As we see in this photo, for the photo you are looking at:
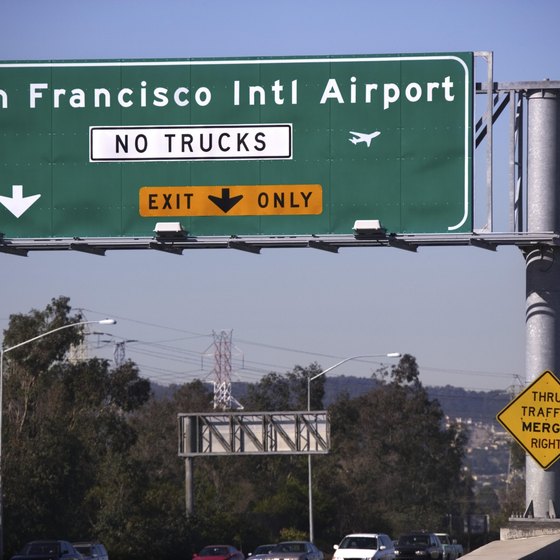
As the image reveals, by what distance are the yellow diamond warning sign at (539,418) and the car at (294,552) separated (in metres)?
23.3

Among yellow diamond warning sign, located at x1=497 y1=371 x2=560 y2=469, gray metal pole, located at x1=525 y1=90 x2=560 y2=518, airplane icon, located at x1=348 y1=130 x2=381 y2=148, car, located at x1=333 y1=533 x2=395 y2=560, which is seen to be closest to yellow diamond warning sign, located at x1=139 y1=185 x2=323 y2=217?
airplane icon, located at x1=348 y1=130 x2=381 y2=148

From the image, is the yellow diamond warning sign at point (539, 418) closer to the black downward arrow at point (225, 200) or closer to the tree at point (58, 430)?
the black downward arrow at point (225, 200)

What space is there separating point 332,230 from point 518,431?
18.2 feet

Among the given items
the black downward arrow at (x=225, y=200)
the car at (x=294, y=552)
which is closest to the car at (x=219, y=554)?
the car at (x=294, y=552)

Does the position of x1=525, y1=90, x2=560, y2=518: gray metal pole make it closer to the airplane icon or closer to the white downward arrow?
the airplane icon

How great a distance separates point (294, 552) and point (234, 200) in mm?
21882

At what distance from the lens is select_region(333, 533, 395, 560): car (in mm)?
41031

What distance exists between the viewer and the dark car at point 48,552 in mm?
39156

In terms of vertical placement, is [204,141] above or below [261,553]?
above

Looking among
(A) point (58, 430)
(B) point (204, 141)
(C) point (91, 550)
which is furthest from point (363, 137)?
(A) point (58, 430)

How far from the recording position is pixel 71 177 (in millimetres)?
23406

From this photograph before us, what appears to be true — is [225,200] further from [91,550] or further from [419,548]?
[419,548]

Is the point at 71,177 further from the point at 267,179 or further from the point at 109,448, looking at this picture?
the point at 109,448

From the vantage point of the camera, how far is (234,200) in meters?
23.1
